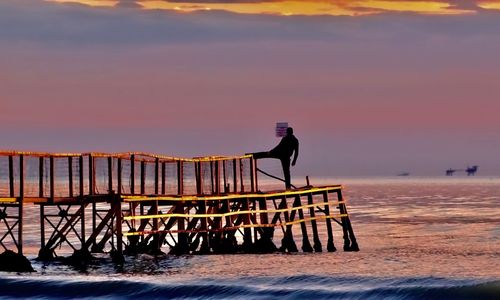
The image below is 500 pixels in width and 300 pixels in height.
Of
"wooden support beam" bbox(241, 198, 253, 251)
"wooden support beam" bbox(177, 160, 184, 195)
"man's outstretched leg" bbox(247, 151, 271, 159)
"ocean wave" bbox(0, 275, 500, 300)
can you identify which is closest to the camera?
"ocean wave" bbox(0, 275, 500, 300)

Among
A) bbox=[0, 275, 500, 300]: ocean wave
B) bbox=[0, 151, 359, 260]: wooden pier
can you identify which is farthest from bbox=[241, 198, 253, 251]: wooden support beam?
bbox=[0, 275, 500, 300]: ocean wave

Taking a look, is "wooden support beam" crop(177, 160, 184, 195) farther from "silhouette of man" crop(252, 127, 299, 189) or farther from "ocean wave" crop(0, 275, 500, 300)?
"ocean wave" crop(0, 275, 500, 300)

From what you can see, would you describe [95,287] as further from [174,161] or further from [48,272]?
Result: [174,161]

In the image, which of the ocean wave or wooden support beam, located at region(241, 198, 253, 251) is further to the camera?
wooden support beam, located at region(241, 198, 253, 251)

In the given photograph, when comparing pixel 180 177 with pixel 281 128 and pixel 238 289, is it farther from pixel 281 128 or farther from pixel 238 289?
pixel 238 289

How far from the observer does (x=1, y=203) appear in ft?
145

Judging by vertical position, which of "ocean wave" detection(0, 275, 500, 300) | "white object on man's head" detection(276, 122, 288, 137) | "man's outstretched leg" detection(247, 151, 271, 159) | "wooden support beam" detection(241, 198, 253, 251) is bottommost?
"ocean wave" detection(0, 275, 500, 300)

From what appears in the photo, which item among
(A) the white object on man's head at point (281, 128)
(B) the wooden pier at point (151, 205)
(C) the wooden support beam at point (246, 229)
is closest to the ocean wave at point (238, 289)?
(B) the wooden pier at point (151, 205)

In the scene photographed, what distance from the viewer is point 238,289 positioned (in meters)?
36.8

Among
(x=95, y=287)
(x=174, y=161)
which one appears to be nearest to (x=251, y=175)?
(x=174, y=161)

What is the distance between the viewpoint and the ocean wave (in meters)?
35.8

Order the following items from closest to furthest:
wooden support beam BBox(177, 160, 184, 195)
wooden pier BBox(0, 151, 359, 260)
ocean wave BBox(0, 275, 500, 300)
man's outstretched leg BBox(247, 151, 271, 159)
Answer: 1. ocean wave BBox(0, 275, 500, 300)
2. wooden pier BBox(0, 151, 359, 260)
3. wooden support beam BBox(177, 160, 184, 195)
4. man's outstretched leg BBox(247, 151, 271, 159)

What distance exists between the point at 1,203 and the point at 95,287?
9.02m

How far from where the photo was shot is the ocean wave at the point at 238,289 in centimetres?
3584
